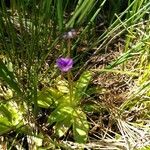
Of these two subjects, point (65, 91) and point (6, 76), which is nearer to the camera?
point (6, 76)

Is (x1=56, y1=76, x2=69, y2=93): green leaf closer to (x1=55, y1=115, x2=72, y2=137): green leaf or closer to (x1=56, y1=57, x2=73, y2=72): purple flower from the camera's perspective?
(x1=55, y1=115, x2=72, y2=137): green leaf

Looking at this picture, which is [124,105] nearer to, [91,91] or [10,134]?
[91,91]

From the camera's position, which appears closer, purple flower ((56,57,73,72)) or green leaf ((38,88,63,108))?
purple flower ((56,57,73,72))

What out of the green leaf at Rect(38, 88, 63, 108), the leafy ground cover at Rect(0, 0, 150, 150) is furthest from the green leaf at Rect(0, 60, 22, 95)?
the green leaf at Rect(38, 88, 63, 108)

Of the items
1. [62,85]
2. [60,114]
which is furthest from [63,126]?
[62,85]

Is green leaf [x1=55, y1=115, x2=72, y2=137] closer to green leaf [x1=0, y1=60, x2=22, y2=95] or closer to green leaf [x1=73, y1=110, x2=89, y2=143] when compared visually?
green leaf [x1=73, y1=110, x2=89, y2=143]

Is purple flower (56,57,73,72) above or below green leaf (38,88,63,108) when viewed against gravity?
above

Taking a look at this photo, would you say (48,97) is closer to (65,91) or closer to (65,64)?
(65,91)

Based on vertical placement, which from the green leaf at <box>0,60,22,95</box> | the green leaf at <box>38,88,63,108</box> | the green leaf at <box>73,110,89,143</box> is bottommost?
the green leaf at <box>73,110,89,143</box>

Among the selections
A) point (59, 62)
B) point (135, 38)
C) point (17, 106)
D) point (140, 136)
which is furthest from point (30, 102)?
point (135, 38)
